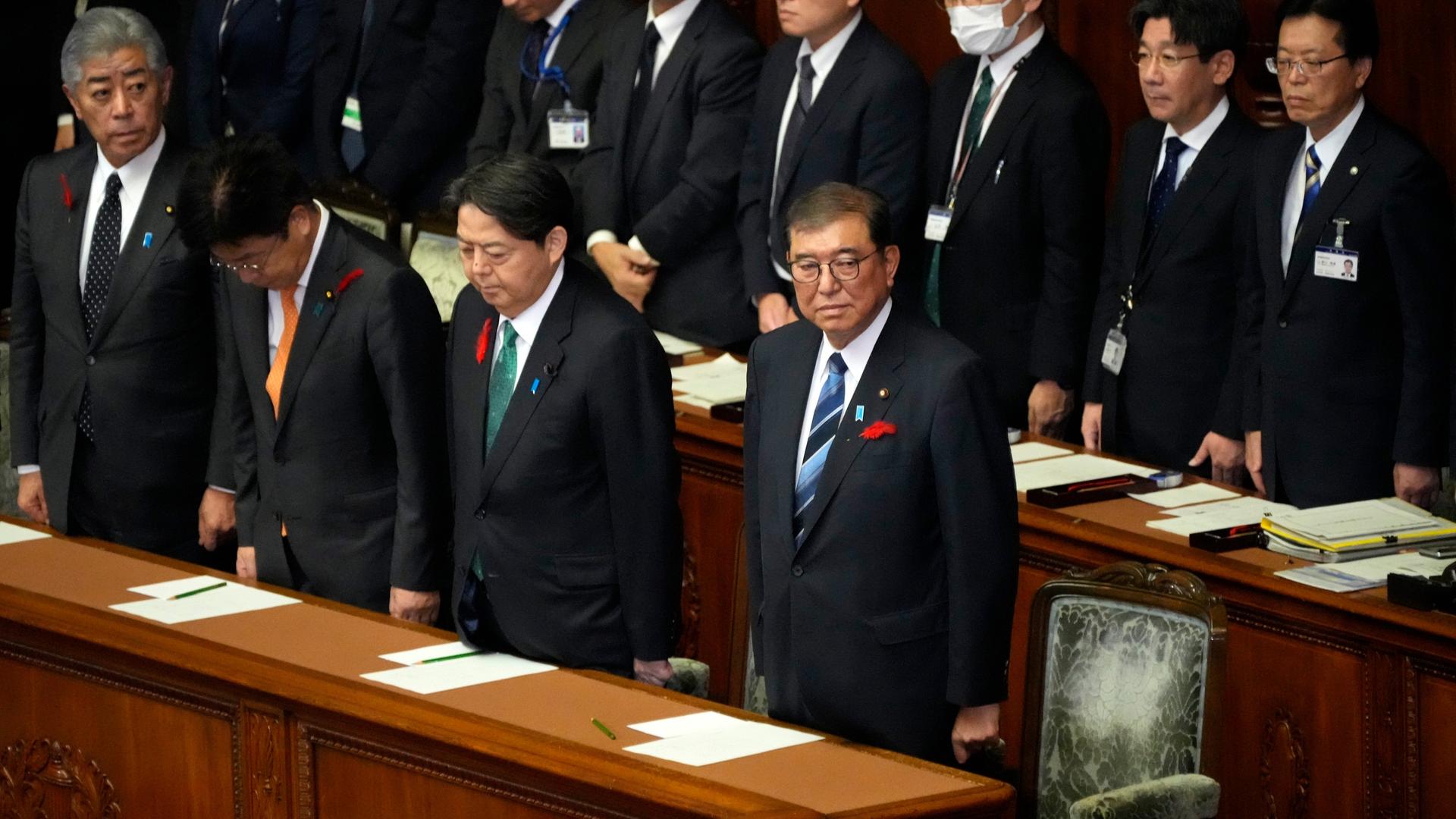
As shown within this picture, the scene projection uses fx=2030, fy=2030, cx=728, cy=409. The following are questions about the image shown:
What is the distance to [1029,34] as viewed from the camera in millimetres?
5629

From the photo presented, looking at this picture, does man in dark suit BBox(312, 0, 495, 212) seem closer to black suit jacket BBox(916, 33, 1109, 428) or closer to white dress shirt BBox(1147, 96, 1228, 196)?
black suit jacket BBox(916, 33, 1109, 428)

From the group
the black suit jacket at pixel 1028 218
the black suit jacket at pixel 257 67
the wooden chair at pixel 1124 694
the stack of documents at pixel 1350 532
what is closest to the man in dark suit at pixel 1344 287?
the stack of documents at pixel 1350 532

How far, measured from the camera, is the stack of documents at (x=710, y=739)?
11.0ft

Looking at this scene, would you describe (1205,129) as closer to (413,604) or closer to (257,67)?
(413,604)

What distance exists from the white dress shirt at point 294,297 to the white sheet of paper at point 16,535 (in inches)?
35.4

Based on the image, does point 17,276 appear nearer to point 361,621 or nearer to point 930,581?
point 361,621

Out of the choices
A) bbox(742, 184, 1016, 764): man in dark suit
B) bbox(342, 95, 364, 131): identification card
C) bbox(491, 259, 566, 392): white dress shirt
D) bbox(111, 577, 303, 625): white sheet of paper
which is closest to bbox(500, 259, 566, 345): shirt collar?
bbox(491, 259, 566, 392): white dress shirt

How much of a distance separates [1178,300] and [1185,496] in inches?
25.7

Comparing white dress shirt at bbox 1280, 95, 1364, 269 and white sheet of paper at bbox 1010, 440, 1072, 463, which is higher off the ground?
white dress shirt at bbox 1280, 95, 1364, 269

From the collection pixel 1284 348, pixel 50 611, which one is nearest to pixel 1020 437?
pixel 1284 348

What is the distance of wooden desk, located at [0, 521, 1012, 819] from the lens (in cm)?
321

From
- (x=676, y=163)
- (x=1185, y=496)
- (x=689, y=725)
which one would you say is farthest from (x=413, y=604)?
(x=676, y=163)

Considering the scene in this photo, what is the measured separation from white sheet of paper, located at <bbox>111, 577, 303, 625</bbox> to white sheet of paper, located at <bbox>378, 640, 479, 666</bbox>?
45 centimetres

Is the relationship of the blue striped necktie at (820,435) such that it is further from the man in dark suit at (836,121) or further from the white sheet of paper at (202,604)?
the man in dark suit at (836,121)
